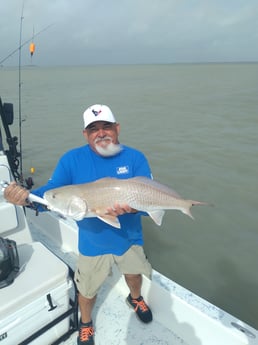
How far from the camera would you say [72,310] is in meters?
2.89

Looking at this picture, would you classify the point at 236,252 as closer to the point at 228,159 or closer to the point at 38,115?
the point at 228,159

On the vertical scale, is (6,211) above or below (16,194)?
below

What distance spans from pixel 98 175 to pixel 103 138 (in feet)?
1.13

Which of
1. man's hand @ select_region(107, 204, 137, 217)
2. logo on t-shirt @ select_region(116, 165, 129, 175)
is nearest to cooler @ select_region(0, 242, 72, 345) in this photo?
man's hand @ select_region(107, 204, 137, 217)

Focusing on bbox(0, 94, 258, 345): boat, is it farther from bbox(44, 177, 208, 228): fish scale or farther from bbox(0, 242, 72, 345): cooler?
bbox(44, 177, 208, 228): fish scale

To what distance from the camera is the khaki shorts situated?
2.97 m

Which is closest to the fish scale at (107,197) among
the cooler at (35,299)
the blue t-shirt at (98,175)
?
the blue t-shirt at (98,175)

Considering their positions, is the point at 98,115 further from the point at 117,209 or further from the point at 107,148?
the point at 117,209

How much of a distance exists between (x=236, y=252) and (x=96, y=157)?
4.00 metres

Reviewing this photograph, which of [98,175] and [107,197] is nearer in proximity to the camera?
[107,197]

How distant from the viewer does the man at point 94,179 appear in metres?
2.82

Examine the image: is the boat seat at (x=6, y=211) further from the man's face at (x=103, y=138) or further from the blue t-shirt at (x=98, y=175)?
the man's face at (x=103, y=138)

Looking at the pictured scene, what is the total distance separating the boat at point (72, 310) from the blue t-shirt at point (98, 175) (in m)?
0.35

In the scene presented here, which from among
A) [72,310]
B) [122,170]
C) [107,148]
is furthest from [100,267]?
[107,148]
